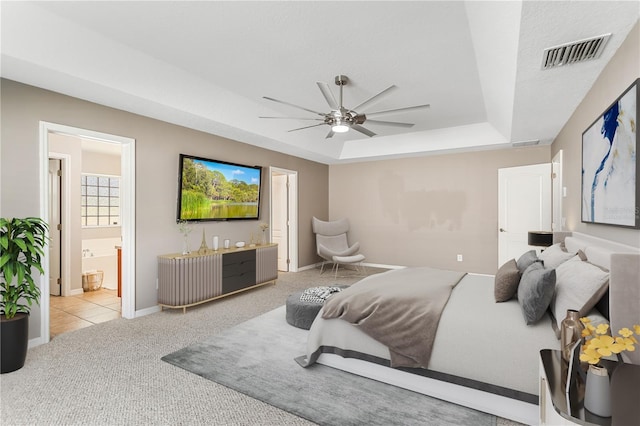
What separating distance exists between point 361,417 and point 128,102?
365 centimetres

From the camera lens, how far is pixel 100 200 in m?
6.83

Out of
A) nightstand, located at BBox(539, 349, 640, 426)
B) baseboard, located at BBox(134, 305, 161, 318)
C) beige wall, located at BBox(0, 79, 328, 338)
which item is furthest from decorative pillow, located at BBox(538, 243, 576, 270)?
baseboard, located at BBox(134, 305, 161, 318)

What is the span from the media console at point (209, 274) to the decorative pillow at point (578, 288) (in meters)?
3.65

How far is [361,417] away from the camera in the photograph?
1.92 meters

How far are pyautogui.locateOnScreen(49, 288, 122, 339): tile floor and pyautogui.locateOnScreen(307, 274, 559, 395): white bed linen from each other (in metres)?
3.02

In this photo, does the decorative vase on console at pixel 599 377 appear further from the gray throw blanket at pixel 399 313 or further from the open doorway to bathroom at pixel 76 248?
the open doorway to bathroom at pixel 76 248

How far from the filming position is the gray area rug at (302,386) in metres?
1.93

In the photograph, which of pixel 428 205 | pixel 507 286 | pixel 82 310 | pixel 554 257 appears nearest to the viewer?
pixel 507 286

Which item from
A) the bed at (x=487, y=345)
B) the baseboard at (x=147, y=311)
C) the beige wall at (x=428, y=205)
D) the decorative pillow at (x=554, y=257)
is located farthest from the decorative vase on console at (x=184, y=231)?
the decorative pillow at (x=554, y=257)

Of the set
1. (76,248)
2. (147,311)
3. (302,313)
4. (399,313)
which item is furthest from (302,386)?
(76,248)

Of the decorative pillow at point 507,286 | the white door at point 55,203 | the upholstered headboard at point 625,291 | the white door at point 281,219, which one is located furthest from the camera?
the white door at point 281,219

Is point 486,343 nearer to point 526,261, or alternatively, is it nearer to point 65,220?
point 526,261

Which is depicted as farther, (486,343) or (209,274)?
(209,274)

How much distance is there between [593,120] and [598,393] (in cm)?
249
